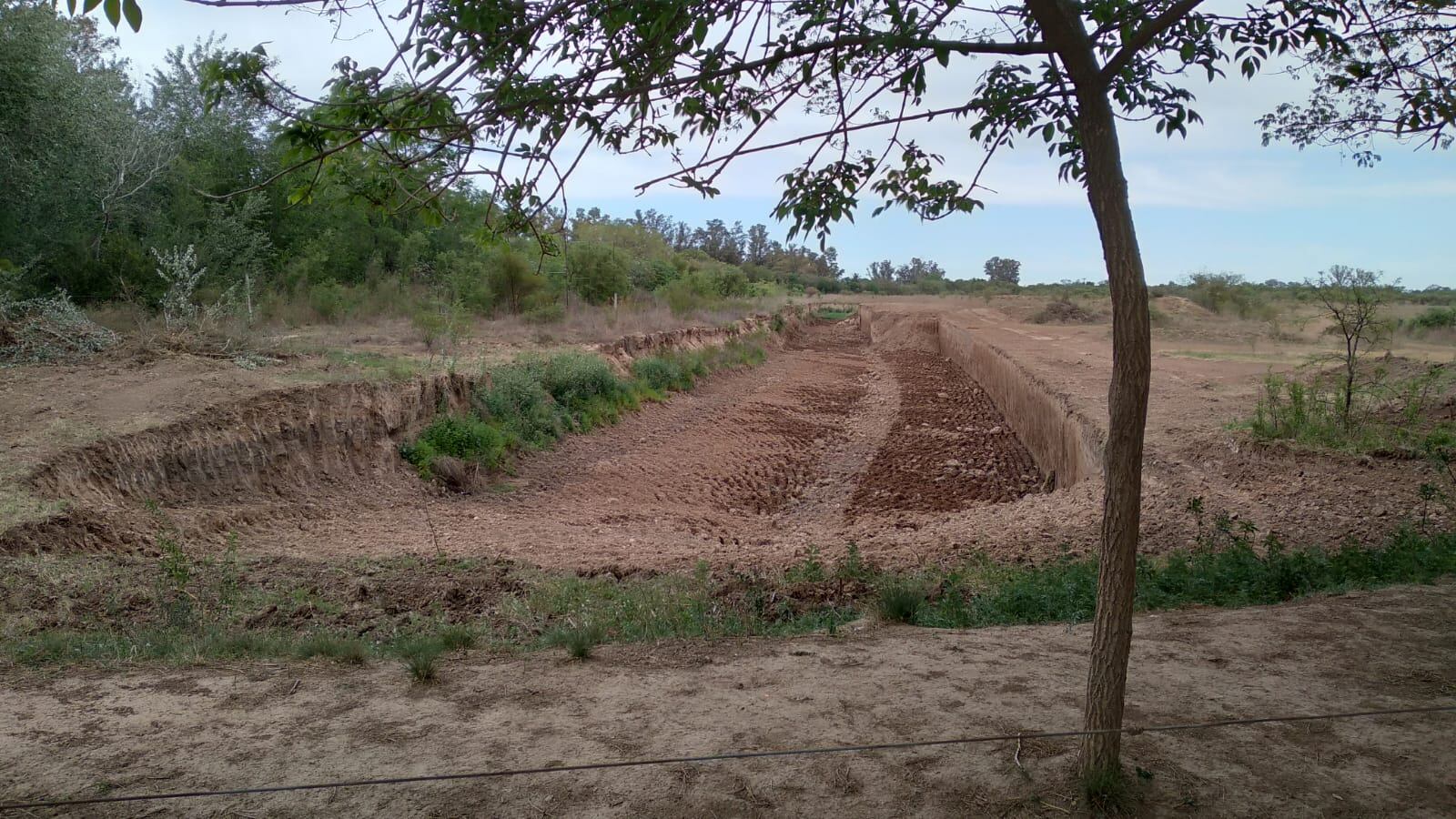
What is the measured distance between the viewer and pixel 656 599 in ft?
22.4

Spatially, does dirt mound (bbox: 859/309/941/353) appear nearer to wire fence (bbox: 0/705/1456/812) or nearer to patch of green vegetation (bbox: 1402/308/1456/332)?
patch of green vegetation (bbox: 1402/308/1456/332)

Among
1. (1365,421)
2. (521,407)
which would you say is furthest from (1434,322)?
(521,407)

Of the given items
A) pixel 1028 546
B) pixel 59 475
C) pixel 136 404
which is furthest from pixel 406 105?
pixel 136 404

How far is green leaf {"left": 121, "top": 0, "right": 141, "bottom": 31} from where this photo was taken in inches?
97.4

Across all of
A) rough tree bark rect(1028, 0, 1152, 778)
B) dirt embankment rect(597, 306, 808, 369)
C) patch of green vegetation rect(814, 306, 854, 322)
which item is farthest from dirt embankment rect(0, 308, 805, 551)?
patch of green vegetation rect(814, 306, 854, 322)

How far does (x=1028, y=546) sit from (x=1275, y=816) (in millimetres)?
5320

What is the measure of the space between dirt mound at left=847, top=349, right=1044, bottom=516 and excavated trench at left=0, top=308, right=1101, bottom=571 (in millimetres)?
77

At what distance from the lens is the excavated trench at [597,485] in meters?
9.35

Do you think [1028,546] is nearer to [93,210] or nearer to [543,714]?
[543,714]

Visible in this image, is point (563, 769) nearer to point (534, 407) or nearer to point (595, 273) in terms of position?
point (534, 407)

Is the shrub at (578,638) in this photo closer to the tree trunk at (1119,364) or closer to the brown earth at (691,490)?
the brown earth at (691,490)

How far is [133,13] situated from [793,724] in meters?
3.57

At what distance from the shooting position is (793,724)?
4.32m

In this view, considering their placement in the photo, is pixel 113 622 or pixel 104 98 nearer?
pixel 113 622
